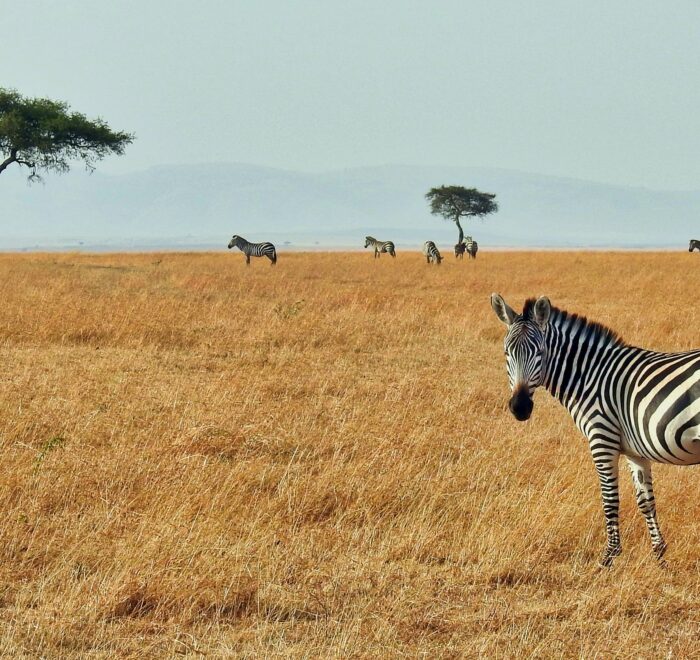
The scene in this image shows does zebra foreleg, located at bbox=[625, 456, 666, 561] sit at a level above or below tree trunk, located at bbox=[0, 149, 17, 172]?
below

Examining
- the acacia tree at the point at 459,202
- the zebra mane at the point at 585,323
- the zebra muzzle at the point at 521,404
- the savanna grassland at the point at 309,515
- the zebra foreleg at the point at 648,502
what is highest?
the acacia tree at the point at 459,202

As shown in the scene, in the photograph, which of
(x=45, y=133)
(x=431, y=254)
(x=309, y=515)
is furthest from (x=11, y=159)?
(x=309, y=515)

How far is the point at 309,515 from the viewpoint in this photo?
6.70 m

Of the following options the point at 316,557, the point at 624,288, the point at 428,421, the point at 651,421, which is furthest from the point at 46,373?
the point at 624,288

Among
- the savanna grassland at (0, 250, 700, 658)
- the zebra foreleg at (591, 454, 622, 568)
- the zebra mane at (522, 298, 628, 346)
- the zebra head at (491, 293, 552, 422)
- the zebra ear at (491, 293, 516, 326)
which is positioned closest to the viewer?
the savanna grassland at (0, 250, 700, 658)

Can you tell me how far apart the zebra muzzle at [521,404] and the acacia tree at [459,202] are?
75.2 metres

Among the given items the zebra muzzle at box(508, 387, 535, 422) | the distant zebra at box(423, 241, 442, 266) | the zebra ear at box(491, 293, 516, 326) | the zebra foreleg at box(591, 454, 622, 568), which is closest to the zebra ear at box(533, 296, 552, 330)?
the zebra ear at box(491, 293, 516, 326)

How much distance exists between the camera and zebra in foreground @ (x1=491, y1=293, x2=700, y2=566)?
16.8 ft

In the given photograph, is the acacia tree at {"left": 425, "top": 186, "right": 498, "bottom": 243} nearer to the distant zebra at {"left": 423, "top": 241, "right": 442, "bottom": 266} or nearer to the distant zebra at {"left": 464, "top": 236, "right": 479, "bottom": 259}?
the distant zebra at {"left": 464, "top": 236, "right": 479, "bottom": 259}

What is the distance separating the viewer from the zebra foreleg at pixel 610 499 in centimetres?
552

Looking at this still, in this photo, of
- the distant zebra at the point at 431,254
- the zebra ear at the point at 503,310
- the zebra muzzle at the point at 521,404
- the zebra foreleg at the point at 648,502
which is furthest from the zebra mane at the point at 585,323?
the distant zebra at the point at 431,254

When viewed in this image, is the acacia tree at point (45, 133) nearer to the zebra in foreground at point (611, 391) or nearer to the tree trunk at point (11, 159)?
the tree trunk at point (11, 159)

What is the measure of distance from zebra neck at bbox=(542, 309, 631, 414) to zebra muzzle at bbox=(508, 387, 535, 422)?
0.27 meters

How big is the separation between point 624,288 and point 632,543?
20.0 meters
